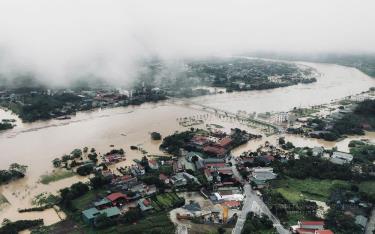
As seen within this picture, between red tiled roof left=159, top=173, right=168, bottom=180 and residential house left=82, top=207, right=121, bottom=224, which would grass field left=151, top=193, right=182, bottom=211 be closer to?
red tiled roof left=159, top=173, right=168, bottom=180

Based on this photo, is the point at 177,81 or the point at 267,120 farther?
the point at 177,81

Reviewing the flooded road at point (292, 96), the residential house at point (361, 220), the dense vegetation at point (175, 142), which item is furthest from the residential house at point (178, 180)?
the flooded road at point (292, 96)

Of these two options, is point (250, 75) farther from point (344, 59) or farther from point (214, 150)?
point (214, 150)

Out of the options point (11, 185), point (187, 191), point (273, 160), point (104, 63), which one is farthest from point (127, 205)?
point (104, 63)

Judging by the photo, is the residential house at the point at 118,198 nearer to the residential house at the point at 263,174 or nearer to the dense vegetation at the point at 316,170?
the residential house at the point at 263,174

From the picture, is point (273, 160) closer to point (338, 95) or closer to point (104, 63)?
point (338, 95)

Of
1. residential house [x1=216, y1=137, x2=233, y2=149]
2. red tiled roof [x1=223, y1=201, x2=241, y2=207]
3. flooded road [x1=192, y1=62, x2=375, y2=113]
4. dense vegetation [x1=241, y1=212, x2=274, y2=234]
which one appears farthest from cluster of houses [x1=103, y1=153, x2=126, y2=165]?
flooded road [x1=192, y1=62, x2=375, y2=113]

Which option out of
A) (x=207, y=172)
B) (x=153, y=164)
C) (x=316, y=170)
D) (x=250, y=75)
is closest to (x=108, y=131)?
(x=153, y=164)

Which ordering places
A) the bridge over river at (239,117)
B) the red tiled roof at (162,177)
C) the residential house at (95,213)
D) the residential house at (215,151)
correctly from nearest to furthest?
the residential house at (95,213) < the red tiled roof at (162,177) < the residential house at (215,151) < the bridge over river at (239,117)
